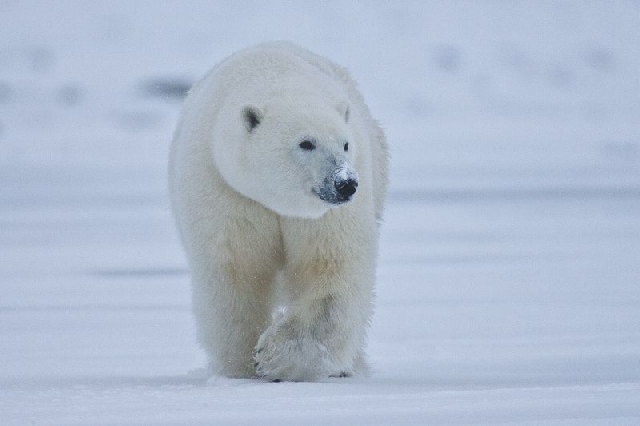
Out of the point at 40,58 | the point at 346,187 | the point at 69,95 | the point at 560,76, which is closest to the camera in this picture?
the point at 346,187

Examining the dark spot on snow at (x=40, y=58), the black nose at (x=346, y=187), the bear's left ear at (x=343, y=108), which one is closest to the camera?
the black nose at (x=346, y=187)

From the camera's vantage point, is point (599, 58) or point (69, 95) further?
point (599, 58)

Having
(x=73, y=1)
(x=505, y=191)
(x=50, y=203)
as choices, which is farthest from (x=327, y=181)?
(x=73, y=1)

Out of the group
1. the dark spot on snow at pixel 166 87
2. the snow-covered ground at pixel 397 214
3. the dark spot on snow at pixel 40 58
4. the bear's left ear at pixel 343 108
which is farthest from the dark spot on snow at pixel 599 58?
the bear's left ear at pixel 343 108

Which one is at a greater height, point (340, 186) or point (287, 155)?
point (287, 155)

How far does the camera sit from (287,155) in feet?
11.8

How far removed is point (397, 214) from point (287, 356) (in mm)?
7276

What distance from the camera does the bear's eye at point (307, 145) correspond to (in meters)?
3.54

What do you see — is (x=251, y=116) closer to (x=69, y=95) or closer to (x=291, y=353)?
(x=291, y=353)

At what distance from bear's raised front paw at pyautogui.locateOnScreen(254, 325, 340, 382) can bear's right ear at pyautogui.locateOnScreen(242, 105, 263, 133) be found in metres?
0.66

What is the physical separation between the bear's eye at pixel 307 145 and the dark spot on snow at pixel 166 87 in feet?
54.5

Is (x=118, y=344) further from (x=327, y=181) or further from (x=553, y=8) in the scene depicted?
(x=553, y=8)

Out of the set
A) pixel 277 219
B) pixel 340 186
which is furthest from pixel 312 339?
pixel 340 186

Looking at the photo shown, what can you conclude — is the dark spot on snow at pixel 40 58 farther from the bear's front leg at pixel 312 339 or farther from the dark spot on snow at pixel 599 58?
the bear's front leg at pixel 312 339
